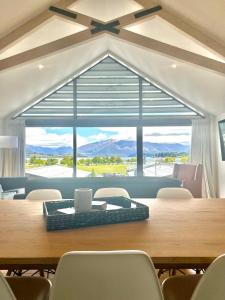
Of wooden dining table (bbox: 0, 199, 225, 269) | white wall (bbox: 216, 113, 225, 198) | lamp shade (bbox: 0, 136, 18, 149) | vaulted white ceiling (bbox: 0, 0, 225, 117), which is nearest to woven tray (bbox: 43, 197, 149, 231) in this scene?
wooden dining table (bbox: 0, 199, 225, 269)

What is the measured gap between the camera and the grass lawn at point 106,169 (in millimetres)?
8391

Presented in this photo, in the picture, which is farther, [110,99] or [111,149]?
[111,149]

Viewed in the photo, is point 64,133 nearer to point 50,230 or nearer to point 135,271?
point 50,230

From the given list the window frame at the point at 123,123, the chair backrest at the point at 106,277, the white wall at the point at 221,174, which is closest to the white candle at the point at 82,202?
the chair backrest at the point at 106,277

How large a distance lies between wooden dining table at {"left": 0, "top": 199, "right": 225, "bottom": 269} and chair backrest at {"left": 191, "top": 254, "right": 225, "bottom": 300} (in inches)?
2.5

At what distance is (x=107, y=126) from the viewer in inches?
323

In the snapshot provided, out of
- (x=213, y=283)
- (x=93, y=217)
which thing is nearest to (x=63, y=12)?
(x=93, y=217)

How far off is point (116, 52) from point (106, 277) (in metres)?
6.98

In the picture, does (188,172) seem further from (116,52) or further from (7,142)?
(7,142)

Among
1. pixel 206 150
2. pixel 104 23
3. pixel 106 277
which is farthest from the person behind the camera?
pixel 206 150

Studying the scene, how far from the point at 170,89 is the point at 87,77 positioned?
2231mm

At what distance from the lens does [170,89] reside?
7.71 meters

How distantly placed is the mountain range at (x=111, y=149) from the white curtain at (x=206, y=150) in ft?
1.36

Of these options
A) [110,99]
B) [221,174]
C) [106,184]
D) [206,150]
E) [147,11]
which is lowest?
[221,174]
